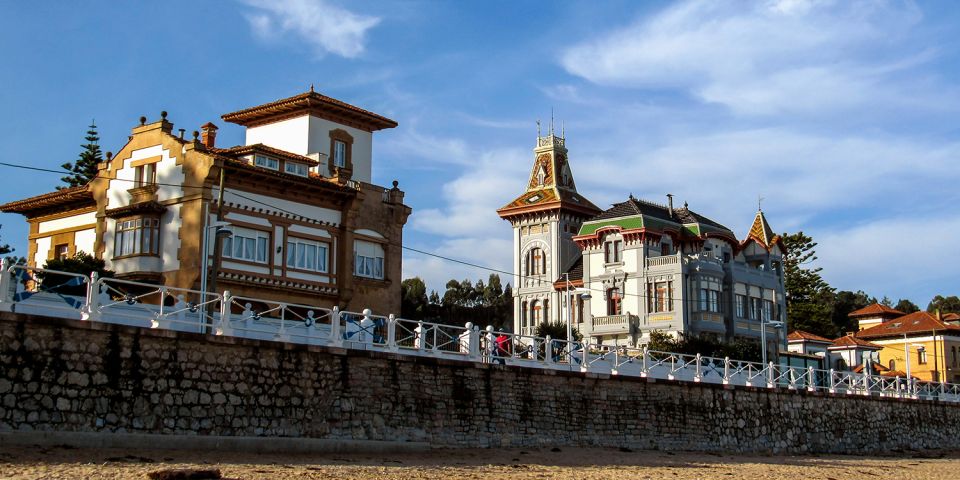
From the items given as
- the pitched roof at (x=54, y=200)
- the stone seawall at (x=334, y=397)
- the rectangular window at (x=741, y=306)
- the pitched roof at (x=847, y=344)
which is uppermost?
the pitched roof at (x=54, y=200)

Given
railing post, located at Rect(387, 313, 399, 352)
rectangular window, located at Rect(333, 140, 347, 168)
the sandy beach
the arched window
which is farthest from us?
the arched window

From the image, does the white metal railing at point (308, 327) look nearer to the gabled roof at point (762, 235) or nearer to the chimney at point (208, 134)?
the chimney at point (208, 134)

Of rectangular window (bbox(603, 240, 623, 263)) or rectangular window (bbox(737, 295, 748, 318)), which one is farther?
rectangular window (bbox(603, 240, 623, 263))

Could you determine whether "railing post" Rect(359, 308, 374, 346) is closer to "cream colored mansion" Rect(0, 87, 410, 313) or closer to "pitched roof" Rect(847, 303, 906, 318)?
"cream colored mansion" Rect(0, 87, 410, 313)

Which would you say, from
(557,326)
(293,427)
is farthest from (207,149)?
(557,326)

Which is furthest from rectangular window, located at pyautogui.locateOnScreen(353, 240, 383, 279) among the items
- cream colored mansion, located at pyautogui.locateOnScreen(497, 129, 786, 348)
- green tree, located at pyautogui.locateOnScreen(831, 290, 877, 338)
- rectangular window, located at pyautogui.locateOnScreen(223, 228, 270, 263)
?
green tree, located at pyautogui.locateOnScreen(831, 290, 877, 338)

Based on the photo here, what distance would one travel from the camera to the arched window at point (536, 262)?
74562mm

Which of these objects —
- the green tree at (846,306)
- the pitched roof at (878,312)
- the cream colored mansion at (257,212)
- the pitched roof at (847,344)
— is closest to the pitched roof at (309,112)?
the cream colored mansion at (257,212)

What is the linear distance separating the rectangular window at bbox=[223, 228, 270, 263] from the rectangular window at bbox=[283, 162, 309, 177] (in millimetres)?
3196

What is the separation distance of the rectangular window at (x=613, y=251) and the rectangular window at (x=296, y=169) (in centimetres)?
2902

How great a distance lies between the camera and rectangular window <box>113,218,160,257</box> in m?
39.1

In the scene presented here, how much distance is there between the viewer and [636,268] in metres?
66.6

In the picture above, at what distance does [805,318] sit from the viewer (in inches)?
3415

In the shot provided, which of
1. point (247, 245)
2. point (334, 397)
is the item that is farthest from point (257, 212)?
point (334, 397)
